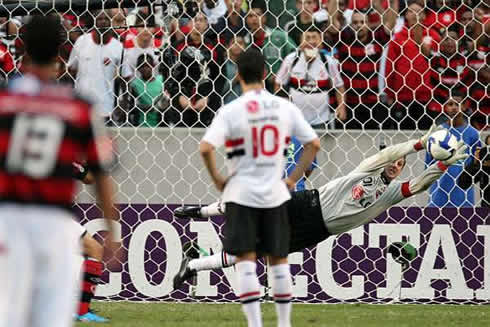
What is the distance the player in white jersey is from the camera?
6773 millimetres

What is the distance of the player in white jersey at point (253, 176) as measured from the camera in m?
6.77

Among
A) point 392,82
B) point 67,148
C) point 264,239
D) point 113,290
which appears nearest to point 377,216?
point 392,82

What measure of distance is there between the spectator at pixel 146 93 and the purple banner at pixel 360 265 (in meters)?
0.77

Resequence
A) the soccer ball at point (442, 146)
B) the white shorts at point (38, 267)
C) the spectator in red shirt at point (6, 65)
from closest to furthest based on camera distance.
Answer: the white shorts at point (38, 267) < the soccer ball at point (442, 146) < the spectator in red shirt at point (6, 65)

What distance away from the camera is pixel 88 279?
8.30m

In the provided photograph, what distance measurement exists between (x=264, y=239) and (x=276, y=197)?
28cm

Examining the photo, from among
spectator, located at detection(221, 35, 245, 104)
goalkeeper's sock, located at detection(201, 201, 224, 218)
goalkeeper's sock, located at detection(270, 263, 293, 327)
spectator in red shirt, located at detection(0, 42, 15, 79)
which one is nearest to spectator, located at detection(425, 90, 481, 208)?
spectator, located at detection(221, 35, 245, 104)

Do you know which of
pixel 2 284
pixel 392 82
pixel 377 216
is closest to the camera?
pixel 2 284

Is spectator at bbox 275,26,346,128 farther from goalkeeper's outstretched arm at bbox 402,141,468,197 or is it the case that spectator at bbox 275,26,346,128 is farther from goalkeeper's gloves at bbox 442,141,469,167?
goalkeeper's gloves at bbox 442,141,469,167

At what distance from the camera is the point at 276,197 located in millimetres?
6859

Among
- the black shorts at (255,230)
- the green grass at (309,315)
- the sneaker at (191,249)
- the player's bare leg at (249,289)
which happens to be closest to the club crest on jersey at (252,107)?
the black shorts at (255,230)

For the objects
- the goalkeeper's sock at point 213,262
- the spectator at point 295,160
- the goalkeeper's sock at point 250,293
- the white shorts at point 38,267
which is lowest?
the white shorts at point 38,267

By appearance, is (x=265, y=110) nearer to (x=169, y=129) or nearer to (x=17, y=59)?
(x=169, y=129)

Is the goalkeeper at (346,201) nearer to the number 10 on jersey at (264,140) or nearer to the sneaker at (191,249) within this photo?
the sneaker at (191,249)
